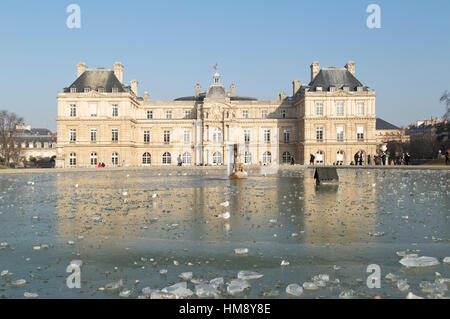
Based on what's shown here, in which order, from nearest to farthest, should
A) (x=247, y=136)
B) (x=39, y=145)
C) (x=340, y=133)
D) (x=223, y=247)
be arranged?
(x=223, y=247)
(x=340, y=133)
(x=247, y=136)
(x=39, y=145)

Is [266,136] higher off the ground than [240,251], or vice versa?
[266,136]

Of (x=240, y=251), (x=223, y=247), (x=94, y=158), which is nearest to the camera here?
(x=240, y=251)

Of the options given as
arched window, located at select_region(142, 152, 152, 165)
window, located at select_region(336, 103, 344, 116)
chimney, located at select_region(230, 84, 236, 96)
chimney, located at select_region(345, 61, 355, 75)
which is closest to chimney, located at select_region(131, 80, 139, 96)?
arched window, located at select_region(142, 152, 152, 165)

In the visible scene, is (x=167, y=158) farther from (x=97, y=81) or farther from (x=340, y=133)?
(x=340, y=133)

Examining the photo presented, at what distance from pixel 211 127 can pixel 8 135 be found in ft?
106

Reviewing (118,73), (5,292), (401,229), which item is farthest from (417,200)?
(118,73)

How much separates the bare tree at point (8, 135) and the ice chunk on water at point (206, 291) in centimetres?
6533

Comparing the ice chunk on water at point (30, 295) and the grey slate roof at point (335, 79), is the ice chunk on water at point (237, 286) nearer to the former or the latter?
the ice chunk on water at point (30, 295)

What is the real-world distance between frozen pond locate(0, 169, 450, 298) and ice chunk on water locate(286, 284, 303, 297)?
6 cm

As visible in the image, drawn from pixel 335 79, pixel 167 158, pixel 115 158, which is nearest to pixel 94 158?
pixel 115 158

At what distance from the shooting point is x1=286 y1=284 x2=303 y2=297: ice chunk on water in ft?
14.6

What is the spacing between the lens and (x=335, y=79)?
209ft

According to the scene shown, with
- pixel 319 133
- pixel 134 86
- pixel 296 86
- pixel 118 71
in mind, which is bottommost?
pixel 319 133
